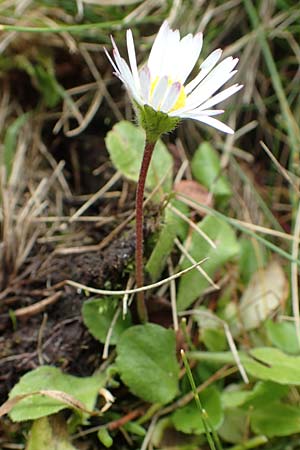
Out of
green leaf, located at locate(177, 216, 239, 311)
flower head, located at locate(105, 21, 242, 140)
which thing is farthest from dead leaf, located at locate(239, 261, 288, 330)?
flower head, located at locate(105, 21, 242, 140)

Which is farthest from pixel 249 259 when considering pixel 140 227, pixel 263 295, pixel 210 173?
pixel 140 227

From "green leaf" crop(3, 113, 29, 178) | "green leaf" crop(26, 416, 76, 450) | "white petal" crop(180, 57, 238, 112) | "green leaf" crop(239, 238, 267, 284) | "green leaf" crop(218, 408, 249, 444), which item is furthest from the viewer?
"green leaf" crop(3, 113, 29, 178)

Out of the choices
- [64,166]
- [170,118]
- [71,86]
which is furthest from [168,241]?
[71,86]

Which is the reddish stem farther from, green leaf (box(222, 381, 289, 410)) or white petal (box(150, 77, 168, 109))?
green leaf (box(222, 381, 289, 410))

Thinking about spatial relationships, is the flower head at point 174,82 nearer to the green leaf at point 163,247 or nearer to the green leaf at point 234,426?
the green leaf at point 163,247

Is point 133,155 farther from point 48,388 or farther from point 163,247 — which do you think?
point 48,388

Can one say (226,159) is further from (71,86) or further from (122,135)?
(71,86)

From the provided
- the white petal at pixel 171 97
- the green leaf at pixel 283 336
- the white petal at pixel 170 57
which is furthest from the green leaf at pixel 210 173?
the white petal at pixel 171 97
